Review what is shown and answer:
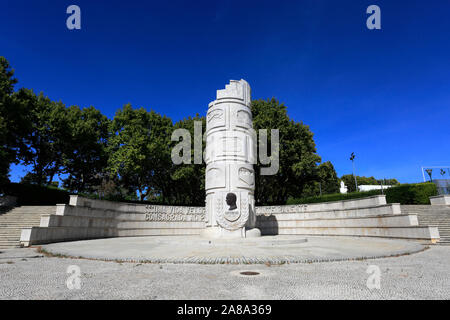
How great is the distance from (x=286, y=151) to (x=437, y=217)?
1459cm

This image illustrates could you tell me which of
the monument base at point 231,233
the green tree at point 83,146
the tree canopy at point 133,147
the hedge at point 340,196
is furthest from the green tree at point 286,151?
the green tree at point 83,146

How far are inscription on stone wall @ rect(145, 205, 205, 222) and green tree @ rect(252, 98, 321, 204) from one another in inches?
334

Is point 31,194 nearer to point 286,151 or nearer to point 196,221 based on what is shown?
point 196,221

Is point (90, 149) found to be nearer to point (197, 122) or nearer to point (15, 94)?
point (15, 94)

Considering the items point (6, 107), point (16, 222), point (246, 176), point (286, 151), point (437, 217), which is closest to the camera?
point (16, 222)

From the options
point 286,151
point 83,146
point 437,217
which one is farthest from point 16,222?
point 437,217

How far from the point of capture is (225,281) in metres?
5.28

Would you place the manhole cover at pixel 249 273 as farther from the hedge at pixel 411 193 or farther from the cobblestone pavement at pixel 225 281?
the hedge at pixel 411 193

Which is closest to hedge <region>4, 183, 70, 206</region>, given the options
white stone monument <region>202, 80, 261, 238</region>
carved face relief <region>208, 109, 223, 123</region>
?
white stone monument <region>202, 80, 261, 238</region>

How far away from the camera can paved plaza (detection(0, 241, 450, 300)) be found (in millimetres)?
4352

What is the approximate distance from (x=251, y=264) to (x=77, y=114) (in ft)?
106

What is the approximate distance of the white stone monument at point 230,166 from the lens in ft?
52.1
